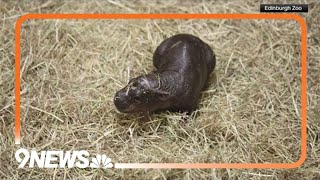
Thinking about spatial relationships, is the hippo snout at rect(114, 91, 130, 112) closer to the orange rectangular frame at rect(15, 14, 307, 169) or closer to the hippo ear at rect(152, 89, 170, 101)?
the hippo ear at rect(152, 89, 170, 101)

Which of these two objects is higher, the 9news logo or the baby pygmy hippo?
the baby pygmy hippo

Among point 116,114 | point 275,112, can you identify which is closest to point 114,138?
point 116,114

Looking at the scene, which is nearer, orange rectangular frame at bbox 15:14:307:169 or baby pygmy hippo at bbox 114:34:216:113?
orange rectangular frame at bbox 15:14:307:169

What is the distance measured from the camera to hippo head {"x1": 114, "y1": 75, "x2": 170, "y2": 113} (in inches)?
152

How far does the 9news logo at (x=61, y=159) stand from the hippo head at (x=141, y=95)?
0.46 m

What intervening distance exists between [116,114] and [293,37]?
2008mm

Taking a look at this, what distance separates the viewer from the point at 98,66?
4.54 metres

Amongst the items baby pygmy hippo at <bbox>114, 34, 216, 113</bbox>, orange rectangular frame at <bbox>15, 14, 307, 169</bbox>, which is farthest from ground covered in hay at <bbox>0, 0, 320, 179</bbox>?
baby pygmy hippo at <bbox>114, 34, 216, 113</bbox>

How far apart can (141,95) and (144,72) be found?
0.68m

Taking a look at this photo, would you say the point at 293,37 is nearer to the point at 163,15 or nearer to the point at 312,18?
the point at 312,18

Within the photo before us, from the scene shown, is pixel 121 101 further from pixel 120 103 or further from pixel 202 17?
pixel 202 17

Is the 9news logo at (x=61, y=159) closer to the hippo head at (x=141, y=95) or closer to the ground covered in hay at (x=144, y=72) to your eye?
the ground covered in hay at (x=144, y=72)

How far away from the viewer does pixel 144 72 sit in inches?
178

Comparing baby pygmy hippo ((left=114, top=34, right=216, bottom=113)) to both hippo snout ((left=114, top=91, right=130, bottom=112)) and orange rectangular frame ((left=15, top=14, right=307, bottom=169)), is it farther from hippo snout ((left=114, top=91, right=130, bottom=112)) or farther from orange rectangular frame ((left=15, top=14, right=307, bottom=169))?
orange rectangular frame ((left=15, top=14, right=307, bottom=169))
